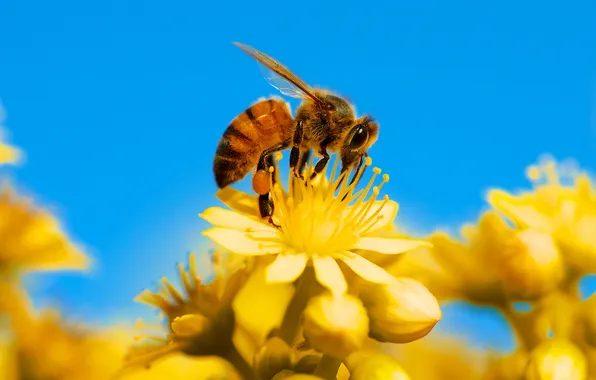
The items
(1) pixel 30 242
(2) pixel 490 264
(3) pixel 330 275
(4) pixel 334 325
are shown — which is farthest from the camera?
(1) pixel 30 242

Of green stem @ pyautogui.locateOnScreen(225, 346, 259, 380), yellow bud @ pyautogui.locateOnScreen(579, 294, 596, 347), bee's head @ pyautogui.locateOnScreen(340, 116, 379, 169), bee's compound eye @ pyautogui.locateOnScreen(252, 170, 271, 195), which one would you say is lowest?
green stem @ pyautogui.locateOnScreen(225, 346, 259, 380)

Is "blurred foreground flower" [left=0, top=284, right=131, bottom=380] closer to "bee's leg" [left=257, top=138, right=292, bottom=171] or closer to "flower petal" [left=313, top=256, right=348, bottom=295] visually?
"bee's leg" [left=257, top=138, right=292, bottom=171]

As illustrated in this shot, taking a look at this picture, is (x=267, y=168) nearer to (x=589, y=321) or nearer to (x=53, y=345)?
(x=589, y=321)

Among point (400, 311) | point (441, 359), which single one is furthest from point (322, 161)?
point (441, 359)

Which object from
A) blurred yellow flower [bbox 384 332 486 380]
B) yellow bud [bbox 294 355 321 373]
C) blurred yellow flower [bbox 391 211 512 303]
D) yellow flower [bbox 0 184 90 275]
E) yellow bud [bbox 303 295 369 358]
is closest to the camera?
yellow bud [bbox 303 295 369 358]

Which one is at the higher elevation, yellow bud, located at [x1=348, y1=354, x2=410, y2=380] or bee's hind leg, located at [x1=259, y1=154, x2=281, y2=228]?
bee's hind leg, located at [x1=259, y1=154, x2=281, y2=228]

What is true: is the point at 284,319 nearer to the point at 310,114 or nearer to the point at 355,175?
the point at 355,175

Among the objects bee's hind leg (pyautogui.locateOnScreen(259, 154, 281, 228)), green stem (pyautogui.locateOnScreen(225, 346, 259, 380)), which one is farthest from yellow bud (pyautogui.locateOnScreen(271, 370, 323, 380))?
bee's hind leg (pyautogui.locateOnScreen(259, 154, 281, 228))

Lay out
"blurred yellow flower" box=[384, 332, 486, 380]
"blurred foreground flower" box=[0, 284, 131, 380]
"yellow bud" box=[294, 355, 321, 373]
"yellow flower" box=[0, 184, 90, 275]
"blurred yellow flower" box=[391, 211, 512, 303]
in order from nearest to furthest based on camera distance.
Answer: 1. "yellow bud" box=[294, 355, 321, 373]
2. "blurred yellow flower" box=[391, 211, 512, 303]
3. "blurred yellow flower" box=[384, 332, 486, 380]
4. "blurred foreground flower" box=[0, 284, 131, 380]
5. "yellow flower" box=[0, 184, 90, 275]
